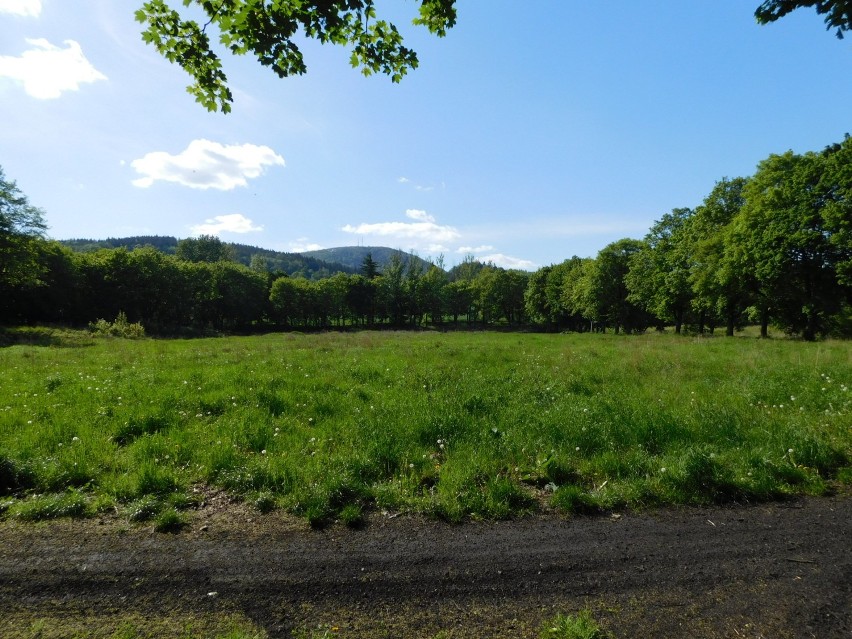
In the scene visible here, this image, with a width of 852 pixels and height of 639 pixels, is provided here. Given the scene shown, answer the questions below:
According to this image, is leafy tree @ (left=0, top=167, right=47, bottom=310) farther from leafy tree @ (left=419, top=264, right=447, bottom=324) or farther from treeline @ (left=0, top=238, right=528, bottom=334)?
leafy tree @ (left=419, top=264, right=447, bottom=324)

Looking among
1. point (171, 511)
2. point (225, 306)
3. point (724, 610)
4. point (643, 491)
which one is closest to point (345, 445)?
point (171, 511)

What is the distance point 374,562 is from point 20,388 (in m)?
12.2

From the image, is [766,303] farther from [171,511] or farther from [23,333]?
[23,333]

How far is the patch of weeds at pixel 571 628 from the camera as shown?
10.7 ft

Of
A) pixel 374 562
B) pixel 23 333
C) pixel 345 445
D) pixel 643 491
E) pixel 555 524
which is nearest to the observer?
pixel 374 562

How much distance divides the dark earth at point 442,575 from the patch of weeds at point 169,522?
10 centimetres

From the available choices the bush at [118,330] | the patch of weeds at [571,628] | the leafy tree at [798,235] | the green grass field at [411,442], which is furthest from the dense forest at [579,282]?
the patch of weeds at [571,628]

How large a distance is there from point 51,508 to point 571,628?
6442 mm

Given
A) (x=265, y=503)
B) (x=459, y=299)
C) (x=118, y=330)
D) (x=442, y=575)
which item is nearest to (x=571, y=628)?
(x=442, y=575)

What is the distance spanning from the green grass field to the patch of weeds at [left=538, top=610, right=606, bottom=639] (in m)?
1.84

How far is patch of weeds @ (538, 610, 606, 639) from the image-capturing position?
327 cm

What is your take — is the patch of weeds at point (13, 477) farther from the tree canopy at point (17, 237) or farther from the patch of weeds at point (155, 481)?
the tree canopy at point (17, 237)

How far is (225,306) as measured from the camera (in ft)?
273

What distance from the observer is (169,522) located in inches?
195
